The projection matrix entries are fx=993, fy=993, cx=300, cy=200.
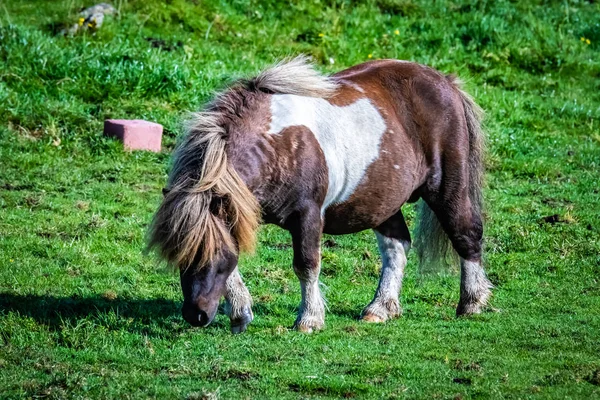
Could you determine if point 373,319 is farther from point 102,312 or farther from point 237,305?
point 102,312

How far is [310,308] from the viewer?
648cm

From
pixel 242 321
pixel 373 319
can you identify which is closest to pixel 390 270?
pixel 373 319

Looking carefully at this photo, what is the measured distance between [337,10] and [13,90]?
5.75 metres

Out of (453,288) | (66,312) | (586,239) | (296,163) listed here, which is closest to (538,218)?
(586,239)

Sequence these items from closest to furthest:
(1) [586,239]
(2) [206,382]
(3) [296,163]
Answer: (2) [206,382] → (3) [296,163] → (1) [586,239]

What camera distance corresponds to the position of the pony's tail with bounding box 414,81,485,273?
7.57 meters

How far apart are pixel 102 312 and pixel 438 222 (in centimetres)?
264

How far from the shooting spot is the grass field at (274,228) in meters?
5.58

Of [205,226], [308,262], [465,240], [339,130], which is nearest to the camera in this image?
[205,226]

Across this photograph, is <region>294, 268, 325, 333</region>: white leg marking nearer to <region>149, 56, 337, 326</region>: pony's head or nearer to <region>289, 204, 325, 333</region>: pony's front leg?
<region>289, 204, 325, 333</region>: pony's front leg

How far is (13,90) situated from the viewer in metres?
11.6

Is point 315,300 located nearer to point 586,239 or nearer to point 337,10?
point 586,239

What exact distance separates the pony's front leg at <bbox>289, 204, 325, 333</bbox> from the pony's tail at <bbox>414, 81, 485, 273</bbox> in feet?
4.78

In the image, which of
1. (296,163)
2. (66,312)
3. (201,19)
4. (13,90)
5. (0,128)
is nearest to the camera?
(296,163)
